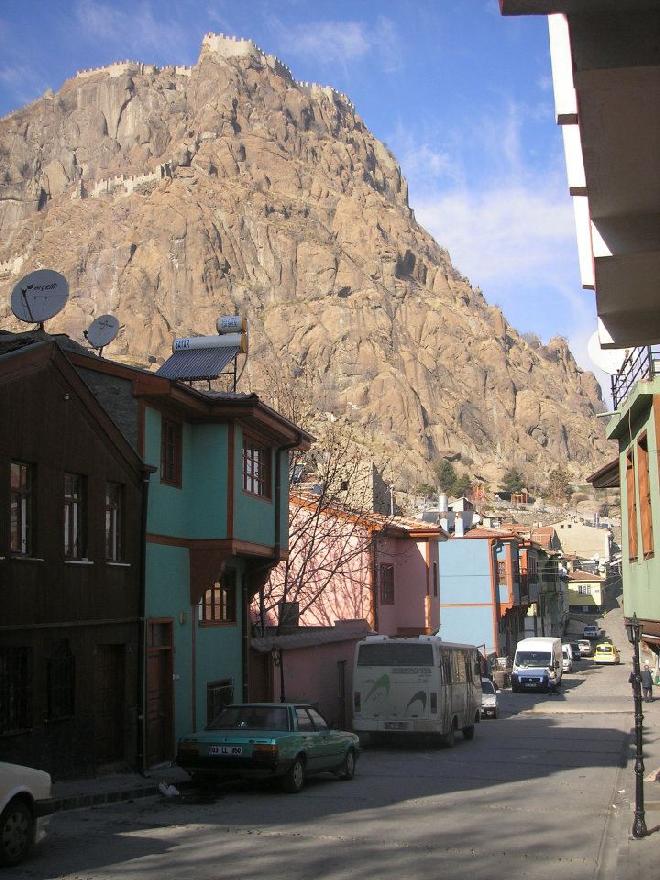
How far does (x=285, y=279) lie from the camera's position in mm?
189750

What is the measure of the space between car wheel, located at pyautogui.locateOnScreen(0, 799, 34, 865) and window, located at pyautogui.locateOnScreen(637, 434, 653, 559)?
8798 mm

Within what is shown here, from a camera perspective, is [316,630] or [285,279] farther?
[285,279]

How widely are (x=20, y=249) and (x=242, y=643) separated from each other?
185337 millimetres

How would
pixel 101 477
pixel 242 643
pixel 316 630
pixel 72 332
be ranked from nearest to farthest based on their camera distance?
1. pixel 101 477
2. pixel 242 643
3. pixel 316 630
4. pixel 72 332

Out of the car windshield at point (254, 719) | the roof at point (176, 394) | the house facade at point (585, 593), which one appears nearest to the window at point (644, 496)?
the car windshield at point (254, 719)

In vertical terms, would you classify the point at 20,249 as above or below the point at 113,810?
above

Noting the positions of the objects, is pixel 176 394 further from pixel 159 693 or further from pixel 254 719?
pixel 254 719

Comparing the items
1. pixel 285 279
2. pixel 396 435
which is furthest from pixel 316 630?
pixel 285 279

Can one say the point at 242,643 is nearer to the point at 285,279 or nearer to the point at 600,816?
the point at 600,816

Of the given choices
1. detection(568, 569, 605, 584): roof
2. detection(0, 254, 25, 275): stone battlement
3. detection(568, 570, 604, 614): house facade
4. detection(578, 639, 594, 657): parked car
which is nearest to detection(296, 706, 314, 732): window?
detection(578, 639, 594, 657): parked car

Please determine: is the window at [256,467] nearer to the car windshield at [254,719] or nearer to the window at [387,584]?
the car windshield at [254,719]

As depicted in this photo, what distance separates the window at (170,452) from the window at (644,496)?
844cm

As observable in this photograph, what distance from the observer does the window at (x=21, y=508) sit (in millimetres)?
14453

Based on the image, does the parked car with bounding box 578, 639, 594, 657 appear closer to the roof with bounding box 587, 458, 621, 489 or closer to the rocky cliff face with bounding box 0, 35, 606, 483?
the roof with bounding box 587, 458, 621, 489
